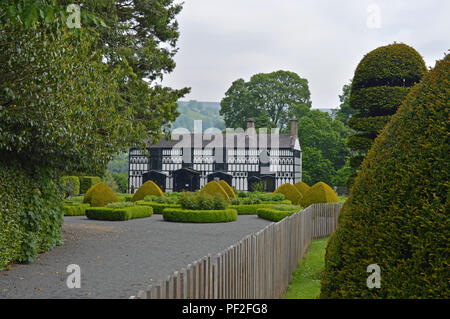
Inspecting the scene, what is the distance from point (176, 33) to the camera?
21109mm

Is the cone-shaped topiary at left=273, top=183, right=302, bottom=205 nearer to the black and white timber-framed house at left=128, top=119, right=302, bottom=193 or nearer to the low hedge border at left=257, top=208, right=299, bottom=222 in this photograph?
the low hedge border at left=257, top=208, right=299, bottom=222

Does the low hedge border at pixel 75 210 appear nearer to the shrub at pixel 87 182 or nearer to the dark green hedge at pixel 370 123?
the dark green hedge at pixel 370 123

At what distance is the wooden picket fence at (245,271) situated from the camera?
3.64 meters

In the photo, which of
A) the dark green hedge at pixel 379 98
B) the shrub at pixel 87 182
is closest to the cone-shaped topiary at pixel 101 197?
the dark green hedge at pixel 379 98

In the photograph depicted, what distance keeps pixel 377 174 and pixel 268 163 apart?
4181cm

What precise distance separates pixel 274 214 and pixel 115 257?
10.6m

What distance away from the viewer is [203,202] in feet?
71.6

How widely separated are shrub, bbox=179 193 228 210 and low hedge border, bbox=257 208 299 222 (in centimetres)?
212

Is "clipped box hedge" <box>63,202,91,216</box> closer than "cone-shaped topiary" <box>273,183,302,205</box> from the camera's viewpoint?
Yes

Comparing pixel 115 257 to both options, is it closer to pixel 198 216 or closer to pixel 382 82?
pixel 198 216

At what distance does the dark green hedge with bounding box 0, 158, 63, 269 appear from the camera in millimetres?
9586

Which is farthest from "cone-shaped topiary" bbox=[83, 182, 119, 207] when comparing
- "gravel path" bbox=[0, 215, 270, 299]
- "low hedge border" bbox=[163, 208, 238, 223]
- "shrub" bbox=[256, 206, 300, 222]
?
"shrub" bbox=[256, 206, 300, 222]

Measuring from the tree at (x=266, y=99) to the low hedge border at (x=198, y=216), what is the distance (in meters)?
43.2

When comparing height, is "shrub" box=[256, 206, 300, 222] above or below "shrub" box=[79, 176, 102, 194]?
below
